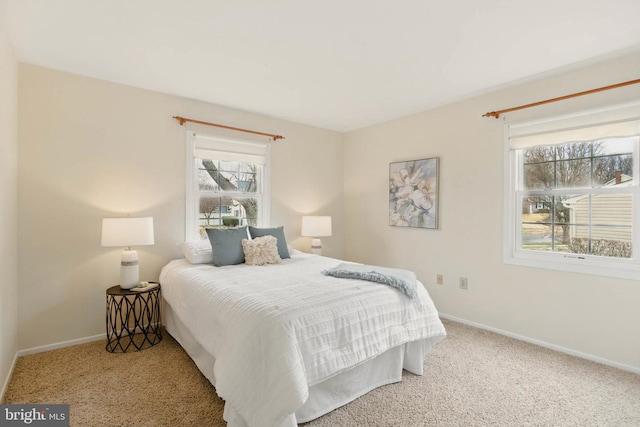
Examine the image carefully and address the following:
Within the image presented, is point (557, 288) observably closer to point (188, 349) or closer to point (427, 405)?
point (427, 405)

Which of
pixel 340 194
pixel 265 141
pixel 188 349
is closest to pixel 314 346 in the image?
pixel 188 349

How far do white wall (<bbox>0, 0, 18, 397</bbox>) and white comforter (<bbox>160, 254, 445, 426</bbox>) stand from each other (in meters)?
1.03

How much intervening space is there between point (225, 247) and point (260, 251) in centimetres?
33

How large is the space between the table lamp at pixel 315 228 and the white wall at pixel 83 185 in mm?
1482

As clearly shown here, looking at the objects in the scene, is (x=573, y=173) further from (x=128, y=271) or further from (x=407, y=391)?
(x=128, y=271)

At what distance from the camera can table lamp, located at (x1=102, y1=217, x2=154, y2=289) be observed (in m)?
2.63

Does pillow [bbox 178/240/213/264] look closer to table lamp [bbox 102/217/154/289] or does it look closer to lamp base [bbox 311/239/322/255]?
table lamp [bbox 102/217/154/289]

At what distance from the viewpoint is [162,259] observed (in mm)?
3225

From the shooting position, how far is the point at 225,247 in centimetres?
301

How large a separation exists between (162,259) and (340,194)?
2.59 meters

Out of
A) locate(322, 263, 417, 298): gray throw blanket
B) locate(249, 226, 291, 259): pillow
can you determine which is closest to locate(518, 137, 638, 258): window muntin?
locate(322, 263, 417, 298): gray throw blanket

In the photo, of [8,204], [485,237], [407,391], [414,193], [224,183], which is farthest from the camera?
[414,193]

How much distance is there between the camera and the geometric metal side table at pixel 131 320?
2.69 m

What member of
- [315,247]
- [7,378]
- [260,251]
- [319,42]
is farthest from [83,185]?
[315,247]
